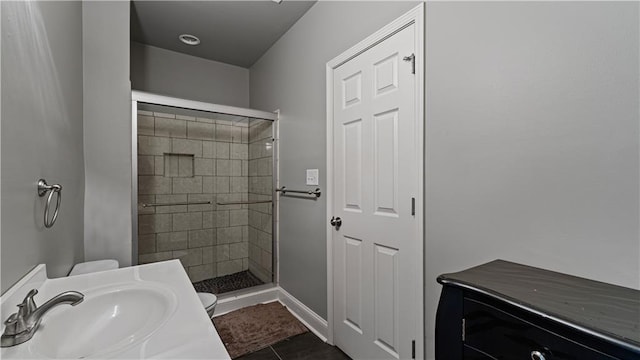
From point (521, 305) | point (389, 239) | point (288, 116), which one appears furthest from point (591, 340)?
point (288, 116)

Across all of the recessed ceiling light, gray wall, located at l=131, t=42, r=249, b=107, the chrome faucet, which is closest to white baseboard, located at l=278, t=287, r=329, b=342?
the chrome faucet

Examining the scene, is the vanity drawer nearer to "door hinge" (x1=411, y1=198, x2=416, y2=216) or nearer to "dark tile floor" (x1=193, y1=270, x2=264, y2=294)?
"door hinge" (x1=411, y1=198, x2=416, y2=216)

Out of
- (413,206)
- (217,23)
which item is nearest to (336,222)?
(413,206)

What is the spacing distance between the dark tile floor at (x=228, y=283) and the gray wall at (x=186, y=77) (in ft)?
6.59

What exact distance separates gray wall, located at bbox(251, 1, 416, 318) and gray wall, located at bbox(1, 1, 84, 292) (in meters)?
1.47

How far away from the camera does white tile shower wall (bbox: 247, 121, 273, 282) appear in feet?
9.38

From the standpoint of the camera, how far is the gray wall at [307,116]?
1.93 metres

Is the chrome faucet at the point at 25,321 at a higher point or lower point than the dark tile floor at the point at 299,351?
higher

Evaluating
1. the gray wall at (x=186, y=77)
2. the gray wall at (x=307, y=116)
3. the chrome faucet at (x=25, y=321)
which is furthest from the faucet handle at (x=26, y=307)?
the gray wall at (x=186, y=77)

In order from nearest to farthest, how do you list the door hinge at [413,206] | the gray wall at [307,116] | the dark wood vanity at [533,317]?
the dark wood vanity at [533,317], the door hinge at [413,206], the gray wall at [307,116]

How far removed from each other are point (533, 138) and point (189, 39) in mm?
2975

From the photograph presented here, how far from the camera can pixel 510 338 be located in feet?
2.45

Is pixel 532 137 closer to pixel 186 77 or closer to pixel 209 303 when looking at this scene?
pixel 209 303

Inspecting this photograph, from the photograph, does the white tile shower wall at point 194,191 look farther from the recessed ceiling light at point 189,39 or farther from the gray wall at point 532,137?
the gray wall at point 532,137
